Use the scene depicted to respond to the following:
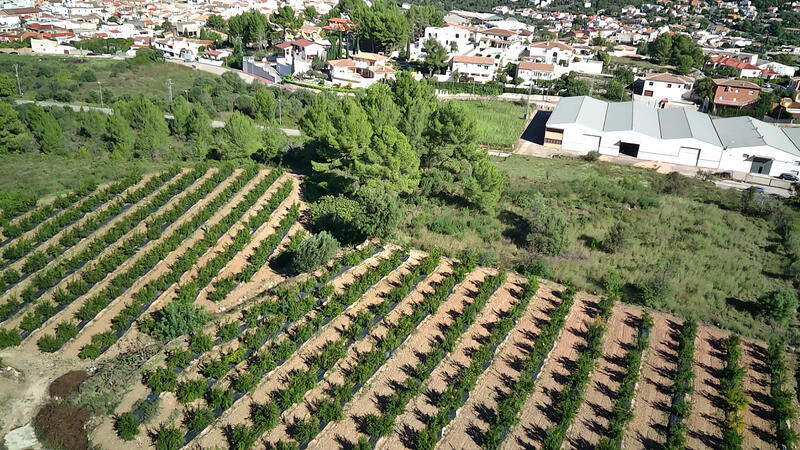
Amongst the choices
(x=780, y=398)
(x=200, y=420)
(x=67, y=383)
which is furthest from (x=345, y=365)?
(x=780, y=398)

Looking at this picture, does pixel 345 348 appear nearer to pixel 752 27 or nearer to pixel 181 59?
pixel 181 59

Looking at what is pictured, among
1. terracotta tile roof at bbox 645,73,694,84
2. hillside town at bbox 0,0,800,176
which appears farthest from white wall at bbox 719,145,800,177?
terracotta tile roof at bbox 645,73,694,84

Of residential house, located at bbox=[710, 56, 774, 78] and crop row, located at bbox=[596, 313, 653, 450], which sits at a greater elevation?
residential house, located at bbox=[710, 56, 774, 78]

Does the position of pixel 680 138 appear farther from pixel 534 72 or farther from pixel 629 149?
pixel 534 72

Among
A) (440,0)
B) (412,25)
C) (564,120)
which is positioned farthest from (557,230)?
(440,0)

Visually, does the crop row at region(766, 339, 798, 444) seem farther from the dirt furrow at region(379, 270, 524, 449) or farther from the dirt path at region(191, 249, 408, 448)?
the dirt path at region(191, 249, 408, 448)

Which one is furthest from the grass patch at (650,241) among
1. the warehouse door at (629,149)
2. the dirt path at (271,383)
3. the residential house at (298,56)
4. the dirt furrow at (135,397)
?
the residential house at (298,56)
